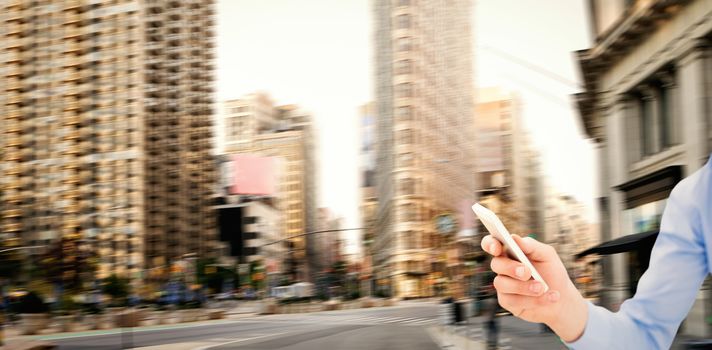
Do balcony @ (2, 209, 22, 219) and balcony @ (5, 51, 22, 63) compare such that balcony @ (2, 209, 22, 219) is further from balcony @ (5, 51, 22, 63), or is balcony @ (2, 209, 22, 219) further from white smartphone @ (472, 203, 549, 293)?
white smartphone @ (472, 203, 549, 293)

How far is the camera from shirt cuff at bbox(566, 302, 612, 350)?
145cm

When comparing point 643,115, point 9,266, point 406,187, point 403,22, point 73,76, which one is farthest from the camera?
point 73,76

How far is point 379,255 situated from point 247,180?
1501 inches

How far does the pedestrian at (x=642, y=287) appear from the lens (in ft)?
4.46

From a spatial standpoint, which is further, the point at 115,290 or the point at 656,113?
the point at 115,290

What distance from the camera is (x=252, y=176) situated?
102m

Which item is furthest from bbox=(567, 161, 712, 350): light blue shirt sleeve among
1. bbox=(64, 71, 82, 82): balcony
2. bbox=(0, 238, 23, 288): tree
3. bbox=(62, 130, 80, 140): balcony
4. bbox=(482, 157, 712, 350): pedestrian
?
A: bbox=(64, 71, 82, 82): balcony

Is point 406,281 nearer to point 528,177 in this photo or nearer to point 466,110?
point 466,110

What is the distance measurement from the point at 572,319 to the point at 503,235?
298mm

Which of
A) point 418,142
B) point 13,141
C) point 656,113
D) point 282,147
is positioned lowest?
point 656,113

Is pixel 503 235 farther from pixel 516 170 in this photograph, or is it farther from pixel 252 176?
pixel 516 170

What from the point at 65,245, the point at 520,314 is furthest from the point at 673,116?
the point at 65,245

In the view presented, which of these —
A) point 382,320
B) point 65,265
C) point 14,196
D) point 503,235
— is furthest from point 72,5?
point 503,235

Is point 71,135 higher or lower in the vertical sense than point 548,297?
higher
